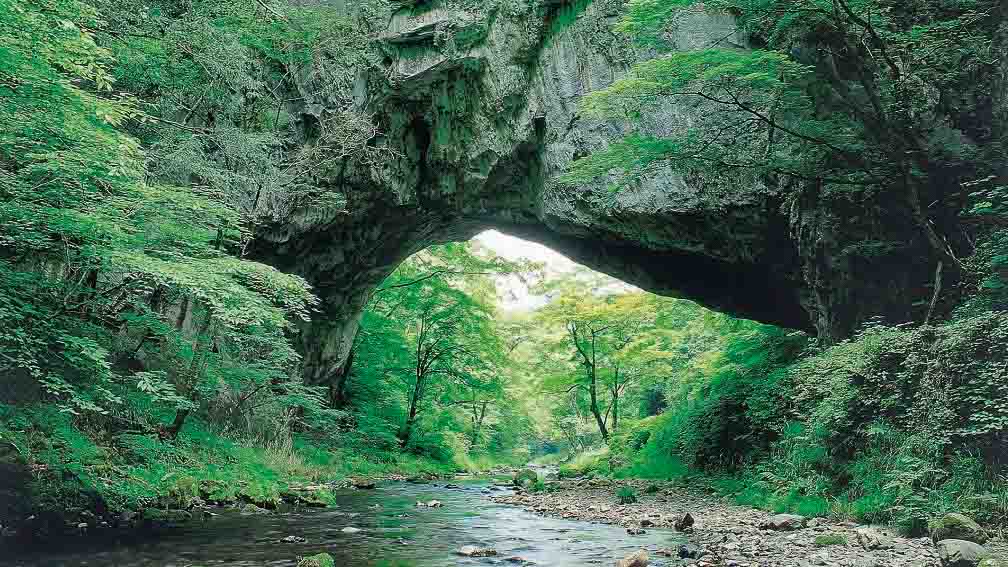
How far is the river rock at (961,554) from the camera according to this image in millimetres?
4320

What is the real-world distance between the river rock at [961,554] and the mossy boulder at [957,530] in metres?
0.49

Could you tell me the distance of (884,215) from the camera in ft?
29.1

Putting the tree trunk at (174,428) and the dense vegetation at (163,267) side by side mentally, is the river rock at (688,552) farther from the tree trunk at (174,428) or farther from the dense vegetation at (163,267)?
the tree trunk at (174,428)

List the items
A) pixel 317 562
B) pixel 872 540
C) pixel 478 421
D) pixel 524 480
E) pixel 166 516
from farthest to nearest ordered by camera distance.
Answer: pixel 478 421, pixel 524 480, pixel 166 516, pixel 872 540, pixel 317 562

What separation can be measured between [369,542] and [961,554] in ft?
17.8

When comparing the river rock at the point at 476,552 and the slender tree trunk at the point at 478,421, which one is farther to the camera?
the slender tree trunk at the point at 478,421

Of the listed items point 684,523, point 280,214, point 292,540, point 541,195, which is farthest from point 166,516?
point 541,195

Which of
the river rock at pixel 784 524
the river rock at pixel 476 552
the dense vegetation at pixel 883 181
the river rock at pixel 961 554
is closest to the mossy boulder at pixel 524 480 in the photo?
the dense vegetation at pixel 883 181

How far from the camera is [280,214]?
546 inches

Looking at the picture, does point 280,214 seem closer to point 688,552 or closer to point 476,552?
point 476,552

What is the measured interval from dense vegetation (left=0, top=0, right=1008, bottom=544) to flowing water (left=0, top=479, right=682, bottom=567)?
39.3 inches

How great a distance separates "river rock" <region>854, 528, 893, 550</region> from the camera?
17.7 ft

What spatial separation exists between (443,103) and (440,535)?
34.9 ft

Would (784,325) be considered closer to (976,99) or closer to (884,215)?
(884,215)
